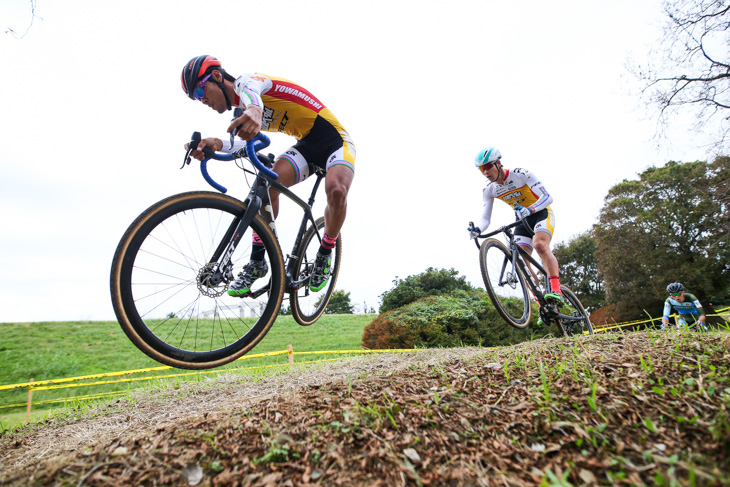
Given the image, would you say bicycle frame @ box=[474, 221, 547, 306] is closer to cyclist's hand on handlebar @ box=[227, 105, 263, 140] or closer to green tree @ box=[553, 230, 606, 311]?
cyclist's hand on handlebar @ box=[227, 105, 263, 140]

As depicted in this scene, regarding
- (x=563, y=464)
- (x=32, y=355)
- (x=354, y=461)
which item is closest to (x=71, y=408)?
(x=354, y=461)

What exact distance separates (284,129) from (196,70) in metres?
0.87

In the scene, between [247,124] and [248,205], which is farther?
[248,205]

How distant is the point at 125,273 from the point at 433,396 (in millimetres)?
1980

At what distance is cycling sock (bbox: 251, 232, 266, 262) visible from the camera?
3139 mm

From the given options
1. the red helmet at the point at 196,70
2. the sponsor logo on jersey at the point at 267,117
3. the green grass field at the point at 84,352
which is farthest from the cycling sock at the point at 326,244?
the green grass field at the point at 84,352

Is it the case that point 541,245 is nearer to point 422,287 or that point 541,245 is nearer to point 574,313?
point 574,313

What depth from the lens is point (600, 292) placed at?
26172mm

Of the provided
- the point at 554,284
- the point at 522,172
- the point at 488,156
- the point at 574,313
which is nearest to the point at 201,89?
the point at 488,156

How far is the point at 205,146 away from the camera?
2762 mm

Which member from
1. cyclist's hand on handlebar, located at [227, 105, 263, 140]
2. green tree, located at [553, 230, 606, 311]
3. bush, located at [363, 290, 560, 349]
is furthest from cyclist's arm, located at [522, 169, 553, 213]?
green tree, located at [553, 230, 606, 311]

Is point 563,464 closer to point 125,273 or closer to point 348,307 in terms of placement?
point 125,273

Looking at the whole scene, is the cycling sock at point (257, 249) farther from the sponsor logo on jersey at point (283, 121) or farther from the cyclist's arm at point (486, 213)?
the cyclist's arm at point (486, 213)

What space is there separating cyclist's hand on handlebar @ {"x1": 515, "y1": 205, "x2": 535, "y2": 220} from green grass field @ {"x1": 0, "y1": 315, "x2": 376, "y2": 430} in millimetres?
6033
